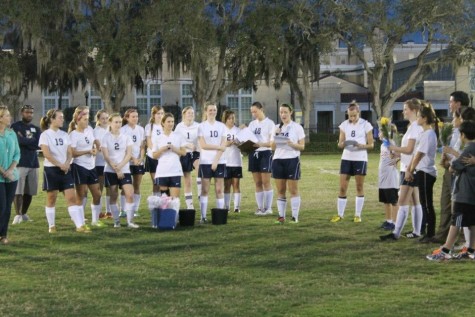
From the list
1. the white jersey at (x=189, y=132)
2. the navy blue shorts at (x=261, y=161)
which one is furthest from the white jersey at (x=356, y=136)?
the white jersey at (x=189, y=132)


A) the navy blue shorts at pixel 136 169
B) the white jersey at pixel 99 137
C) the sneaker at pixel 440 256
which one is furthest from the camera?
the navy blue shorts at pixel 136 169

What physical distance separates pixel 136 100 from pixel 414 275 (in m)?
57.6

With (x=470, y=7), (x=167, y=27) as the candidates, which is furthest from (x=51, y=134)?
(x=470, y=7)

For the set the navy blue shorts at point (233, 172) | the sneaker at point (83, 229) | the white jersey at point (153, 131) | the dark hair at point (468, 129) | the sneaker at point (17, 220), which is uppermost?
the dark hair at point (468, 129)

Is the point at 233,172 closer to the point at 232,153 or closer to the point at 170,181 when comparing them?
the point at 232,153

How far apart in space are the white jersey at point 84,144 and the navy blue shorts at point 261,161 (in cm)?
340

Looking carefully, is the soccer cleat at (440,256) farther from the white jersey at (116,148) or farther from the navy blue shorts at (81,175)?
A: the navy blue shorts at (81,175)

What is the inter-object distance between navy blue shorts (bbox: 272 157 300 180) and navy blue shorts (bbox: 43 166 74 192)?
3.34 m

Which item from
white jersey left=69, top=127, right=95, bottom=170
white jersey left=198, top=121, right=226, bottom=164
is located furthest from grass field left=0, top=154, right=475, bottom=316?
white jersey left=198, top=121, right=226, bottom=164

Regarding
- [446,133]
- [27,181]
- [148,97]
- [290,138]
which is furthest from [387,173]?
[148,97]

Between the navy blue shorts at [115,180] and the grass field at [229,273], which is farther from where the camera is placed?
the navy blue shorts at [115,180]

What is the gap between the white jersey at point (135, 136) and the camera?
15.4m

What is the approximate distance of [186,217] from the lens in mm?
14141

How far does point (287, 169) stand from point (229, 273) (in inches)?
196
